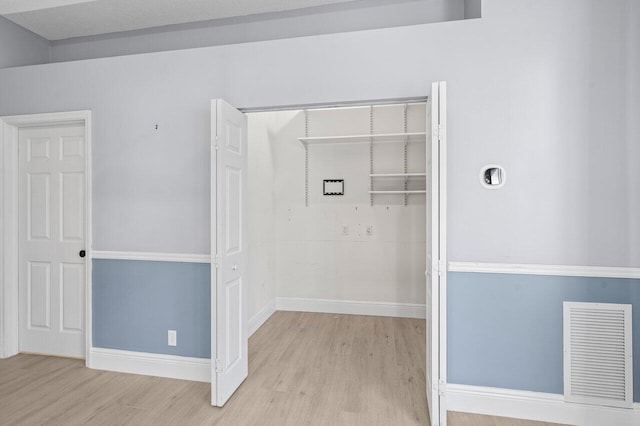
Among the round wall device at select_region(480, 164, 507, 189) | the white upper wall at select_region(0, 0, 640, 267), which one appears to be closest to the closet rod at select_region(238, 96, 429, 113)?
the white upper wall at select_region(0, 0, 640, 267)

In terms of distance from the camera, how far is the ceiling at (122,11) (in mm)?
2934

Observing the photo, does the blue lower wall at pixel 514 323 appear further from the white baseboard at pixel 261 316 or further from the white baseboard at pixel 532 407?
the white baseboard at pixel 261 316

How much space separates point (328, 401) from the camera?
236 centimetres

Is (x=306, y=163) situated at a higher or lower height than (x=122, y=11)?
lower

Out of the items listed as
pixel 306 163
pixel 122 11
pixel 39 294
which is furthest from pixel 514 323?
pixel 122 11

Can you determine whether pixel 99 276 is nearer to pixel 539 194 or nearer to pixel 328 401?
pixel 328 401

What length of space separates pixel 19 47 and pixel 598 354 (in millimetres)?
5474

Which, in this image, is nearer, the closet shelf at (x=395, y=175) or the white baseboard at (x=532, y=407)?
the white baseboard at (x=532, y=407)

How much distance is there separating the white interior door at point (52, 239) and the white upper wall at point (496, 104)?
0.90 meters

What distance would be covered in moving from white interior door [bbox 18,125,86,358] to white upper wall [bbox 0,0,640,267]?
0.90 meters

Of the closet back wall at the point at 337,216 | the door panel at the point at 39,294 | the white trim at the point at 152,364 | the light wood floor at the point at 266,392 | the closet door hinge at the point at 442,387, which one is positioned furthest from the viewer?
the closet back wall at the point at 337,216

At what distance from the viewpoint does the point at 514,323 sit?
2.21 metres

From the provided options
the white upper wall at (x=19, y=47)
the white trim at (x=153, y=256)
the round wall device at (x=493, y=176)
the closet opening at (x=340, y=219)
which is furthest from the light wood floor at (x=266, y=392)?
the white upper wall at (x=19, y=47)

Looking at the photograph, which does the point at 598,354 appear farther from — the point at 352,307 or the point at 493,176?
the point at 352,307
